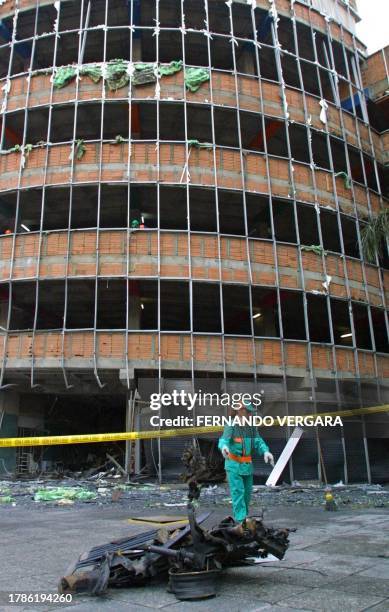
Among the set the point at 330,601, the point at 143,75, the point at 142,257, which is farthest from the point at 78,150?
the point at 330,601

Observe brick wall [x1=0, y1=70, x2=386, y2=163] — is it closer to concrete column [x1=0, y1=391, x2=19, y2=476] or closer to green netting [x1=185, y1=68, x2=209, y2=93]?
green netting [x1=185, y1=68, x2=209, y2=93]

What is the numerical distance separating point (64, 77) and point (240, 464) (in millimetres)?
17864

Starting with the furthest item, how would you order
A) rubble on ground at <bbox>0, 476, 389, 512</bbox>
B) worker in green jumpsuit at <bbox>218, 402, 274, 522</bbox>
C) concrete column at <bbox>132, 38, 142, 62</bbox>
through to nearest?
concrete column at <bbox>132, 38, 142, 62</bbox>
rubble on ground at <bbox>0, 476, 389, 512</bbox>
worker in green jumpsuit at <bbox>218, 402, 274, 522</bbox>

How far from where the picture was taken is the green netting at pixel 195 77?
1923 centimetres

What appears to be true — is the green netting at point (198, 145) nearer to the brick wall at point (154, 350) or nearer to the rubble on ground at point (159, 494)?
the brick wall at point (154, 350)

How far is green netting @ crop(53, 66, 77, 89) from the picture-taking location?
1922 centimetres

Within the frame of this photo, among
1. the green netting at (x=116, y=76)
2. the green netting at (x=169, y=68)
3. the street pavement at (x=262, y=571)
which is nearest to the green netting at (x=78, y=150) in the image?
the green netting at (x=116, y=76)

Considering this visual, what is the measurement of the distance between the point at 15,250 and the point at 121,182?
4475mm

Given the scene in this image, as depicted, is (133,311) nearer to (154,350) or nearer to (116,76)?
(154,350)

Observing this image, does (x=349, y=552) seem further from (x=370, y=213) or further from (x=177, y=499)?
(x=370, y=213)

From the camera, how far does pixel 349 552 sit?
206 inches

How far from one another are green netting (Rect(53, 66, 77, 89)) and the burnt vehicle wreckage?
1885cm

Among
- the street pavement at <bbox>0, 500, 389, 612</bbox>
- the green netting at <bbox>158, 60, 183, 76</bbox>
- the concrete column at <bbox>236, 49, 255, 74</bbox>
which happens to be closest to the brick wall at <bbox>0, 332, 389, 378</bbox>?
the street pavement at <bbox>0, 500, 389, 612</bbox>

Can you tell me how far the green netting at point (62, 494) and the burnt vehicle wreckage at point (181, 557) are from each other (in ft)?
26.8
